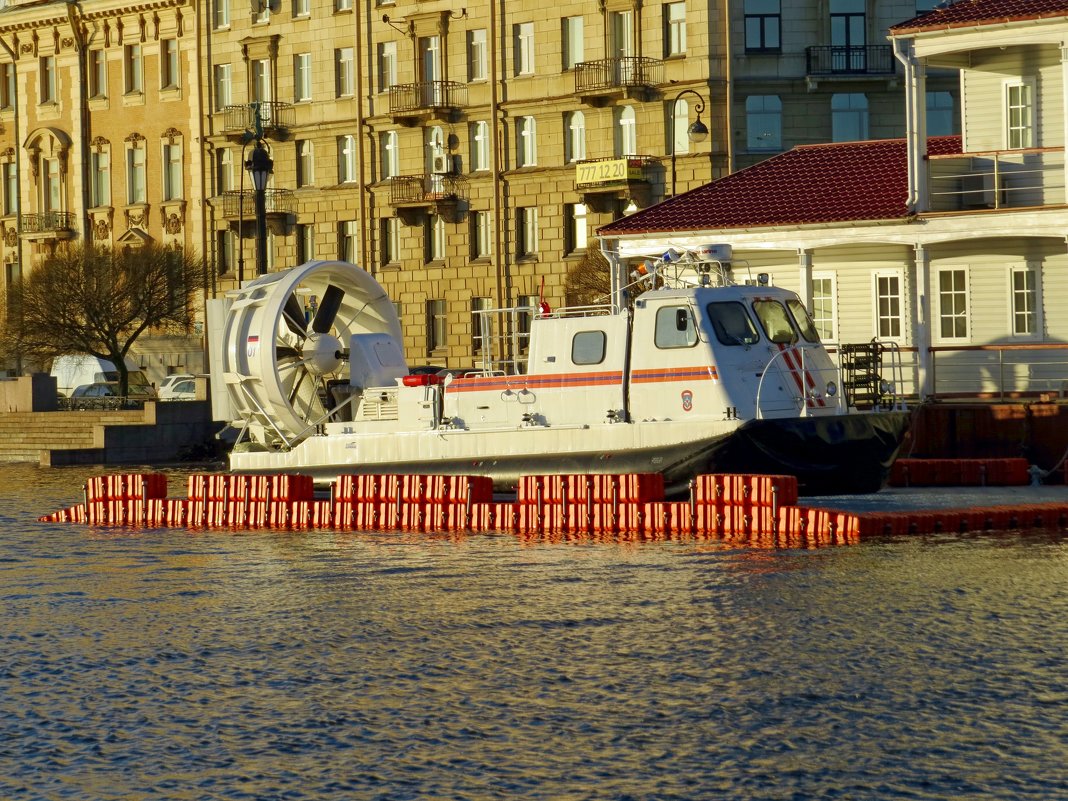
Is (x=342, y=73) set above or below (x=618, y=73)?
above

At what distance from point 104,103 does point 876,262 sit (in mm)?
51686

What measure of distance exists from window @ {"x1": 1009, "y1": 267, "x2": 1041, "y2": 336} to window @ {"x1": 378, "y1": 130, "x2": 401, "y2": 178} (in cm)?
3943

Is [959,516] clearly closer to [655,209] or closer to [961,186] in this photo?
[961,186]

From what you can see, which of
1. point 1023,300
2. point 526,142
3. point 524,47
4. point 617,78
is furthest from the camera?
point 526,142

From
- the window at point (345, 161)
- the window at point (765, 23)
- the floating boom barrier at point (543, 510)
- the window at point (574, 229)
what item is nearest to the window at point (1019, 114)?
the floating boom barrier at point (543, 510)

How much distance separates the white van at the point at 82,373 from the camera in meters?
67.8

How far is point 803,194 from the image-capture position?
3728cm

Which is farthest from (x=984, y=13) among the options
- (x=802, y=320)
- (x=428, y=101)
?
(x=428, y=101)

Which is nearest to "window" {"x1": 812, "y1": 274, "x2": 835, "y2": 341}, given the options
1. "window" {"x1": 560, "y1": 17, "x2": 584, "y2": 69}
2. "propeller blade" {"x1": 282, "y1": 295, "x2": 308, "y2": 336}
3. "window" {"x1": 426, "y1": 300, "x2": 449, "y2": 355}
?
"propeller blade" {"x1": 282, "y1": 295, "x2": 308, "y2": 336}

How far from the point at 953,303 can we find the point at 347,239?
4080 cm

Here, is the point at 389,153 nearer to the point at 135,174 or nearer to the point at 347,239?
the point at 347,239

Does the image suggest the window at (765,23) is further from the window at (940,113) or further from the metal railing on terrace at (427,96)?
the metal railing on terrace at (427,96)

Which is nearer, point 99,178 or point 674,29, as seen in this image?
point 674,29

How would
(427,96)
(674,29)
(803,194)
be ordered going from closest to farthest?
(803,194)
(674,29)
(427,96)
